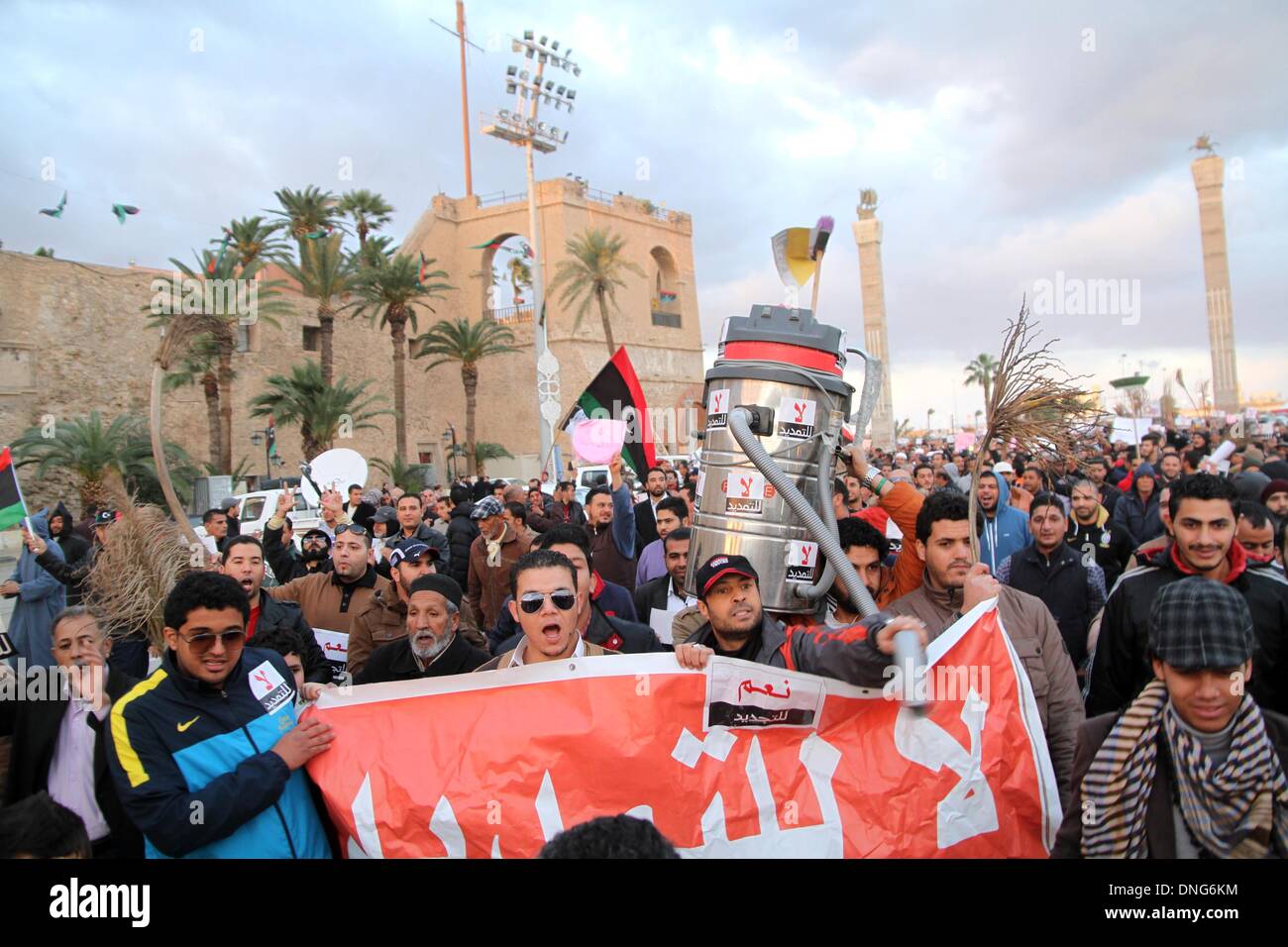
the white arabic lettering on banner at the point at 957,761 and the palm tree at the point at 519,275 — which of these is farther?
the palm tree at the point at 519,275

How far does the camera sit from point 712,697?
313cm

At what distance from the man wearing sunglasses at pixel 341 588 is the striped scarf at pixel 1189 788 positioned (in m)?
3.97

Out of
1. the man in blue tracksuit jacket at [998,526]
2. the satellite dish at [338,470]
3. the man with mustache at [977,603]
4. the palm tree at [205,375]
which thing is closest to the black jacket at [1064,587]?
the man in blue tracksuit jacket at [998,526]

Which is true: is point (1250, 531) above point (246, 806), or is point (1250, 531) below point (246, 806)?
above

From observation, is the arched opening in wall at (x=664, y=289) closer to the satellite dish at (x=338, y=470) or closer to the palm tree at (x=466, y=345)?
the palm tree at (x=466, y=345)

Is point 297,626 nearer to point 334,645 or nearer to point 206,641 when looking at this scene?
point 334,645

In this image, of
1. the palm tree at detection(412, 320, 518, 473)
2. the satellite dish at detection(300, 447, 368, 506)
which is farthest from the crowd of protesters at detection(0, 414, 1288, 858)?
the palm tree at detection(412, 320, 518, 473)

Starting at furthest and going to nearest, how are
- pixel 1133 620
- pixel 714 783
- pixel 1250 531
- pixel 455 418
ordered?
pixel 455 418, pixel 1250 531, pixel 1133 620, pixel 714 783

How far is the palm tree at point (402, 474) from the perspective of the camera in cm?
3516

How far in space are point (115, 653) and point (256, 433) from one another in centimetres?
3196

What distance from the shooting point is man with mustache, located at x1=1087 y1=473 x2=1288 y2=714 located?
3.33 m

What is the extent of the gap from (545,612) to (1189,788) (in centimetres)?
212

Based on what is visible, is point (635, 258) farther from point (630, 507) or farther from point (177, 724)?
point (177, 724)
